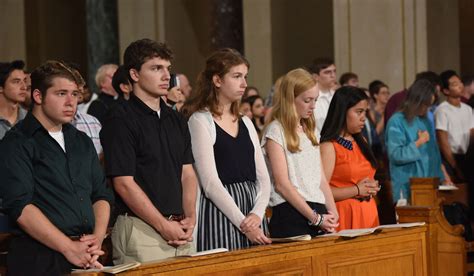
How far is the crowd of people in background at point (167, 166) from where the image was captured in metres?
4.39

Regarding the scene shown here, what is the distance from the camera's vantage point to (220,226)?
5.24 meters

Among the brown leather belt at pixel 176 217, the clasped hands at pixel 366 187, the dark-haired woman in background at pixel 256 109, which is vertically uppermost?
the dark-haired woman in background at pixel 256 109

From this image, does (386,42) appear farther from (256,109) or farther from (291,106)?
(291,106)

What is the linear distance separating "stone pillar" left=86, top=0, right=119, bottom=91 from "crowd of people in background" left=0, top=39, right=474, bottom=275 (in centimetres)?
598

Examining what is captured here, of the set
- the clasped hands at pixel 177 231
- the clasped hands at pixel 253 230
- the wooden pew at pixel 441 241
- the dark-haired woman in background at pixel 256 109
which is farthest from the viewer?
the dark-haired woman in background at pixel 256 109

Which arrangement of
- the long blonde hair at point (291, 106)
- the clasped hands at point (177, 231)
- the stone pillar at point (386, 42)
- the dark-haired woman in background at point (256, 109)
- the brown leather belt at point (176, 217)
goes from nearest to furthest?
the clasped hands at point (177, 231), the brown leather belt at point (176, 217), the long blonde hair at point (291, 106), the dark-haired woman in background at point (256, 109), the stone pillar at point (386, 42)

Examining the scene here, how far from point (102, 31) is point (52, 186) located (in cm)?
862

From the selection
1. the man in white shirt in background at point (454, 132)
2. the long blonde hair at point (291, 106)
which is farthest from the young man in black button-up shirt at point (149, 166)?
the man in white shirt in background at point (454, 132)

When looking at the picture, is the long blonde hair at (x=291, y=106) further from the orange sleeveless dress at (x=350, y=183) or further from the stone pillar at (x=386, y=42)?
the stone pillar at (x=386, y=42)

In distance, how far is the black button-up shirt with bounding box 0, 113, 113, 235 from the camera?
4320 millimetres

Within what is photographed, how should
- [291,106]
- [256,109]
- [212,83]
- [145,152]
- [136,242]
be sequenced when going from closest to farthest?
1. [136,242]
2. [145,152]
3. [212,83]
4. [291,106]
5. [256,109]

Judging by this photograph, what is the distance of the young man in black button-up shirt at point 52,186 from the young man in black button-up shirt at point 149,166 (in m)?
0.14

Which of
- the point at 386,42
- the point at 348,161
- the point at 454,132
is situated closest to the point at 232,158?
the point at 348,161

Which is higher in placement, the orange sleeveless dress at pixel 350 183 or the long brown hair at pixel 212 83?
the long brown hair at pixel 212 83
